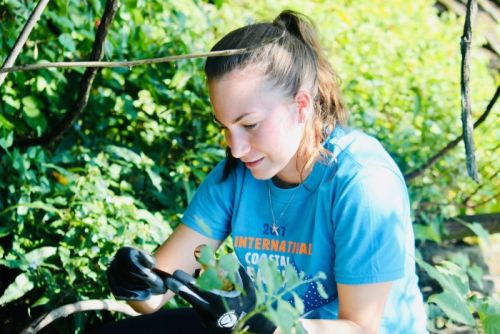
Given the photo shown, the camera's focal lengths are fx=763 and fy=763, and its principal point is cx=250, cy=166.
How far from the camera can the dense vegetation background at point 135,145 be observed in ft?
7.57

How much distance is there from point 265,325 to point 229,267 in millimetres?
604

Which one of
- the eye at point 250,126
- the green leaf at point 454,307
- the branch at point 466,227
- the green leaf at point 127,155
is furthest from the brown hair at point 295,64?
the branch at point 466,227

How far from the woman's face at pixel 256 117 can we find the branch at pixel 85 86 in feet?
1.58

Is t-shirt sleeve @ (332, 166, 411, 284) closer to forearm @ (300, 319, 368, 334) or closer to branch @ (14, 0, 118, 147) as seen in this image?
forearm @ (300, 319, 368, 334)

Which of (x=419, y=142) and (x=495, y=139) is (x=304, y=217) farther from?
(x=495, y=139)

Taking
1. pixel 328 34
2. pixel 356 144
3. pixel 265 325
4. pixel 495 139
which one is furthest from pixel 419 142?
pixel 265 325

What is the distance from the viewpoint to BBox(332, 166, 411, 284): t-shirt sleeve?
1705 mm

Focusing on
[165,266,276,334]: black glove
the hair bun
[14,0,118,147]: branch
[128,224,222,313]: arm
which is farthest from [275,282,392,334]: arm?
[14,0,118,147]: branch

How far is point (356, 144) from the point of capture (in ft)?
6.07

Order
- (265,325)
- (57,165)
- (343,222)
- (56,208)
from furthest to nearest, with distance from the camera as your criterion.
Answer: (57,165) < (56,208) < (343,222) < (265,325)

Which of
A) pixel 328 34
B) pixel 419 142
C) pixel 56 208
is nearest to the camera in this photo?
pixel 56 208

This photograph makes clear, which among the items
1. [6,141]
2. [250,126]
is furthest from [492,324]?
[6,141]

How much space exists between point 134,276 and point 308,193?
0.47 metres

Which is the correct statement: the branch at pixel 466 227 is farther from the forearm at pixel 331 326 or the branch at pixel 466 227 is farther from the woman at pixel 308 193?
the forearm at pixel 331 326
